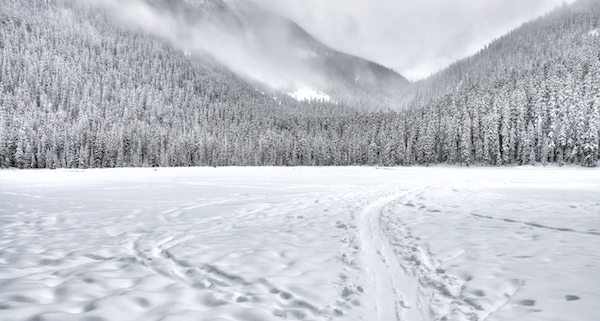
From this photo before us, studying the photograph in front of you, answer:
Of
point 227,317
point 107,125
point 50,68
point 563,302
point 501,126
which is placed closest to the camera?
point 227,317

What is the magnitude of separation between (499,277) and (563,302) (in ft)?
3.77

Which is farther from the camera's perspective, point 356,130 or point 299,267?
point 356,130

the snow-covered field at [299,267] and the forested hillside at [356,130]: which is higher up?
the forested hillside at [356,130]

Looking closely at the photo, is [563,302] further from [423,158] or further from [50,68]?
[50,68]

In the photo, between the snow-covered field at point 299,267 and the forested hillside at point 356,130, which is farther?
A: the forested hillside at point 356,130

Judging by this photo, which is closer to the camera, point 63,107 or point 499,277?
point 499,277

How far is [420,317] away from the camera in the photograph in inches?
173

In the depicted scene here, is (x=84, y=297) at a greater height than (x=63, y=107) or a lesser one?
lesser

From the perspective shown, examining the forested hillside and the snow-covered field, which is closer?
the snow-covered field

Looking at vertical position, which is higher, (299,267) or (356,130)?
(356,130)

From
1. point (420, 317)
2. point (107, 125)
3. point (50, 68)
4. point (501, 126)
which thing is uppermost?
point (50, 68)

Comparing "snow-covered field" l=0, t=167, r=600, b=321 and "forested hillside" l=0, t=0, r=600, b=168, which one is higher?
"forested hillside" l=0, t=0, r=600, b=168

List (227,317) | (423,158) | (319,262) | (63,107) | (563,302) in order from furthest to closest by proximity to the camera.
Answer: (63,107) < (423,158) < (319,262) < (563,302) < (227,317)

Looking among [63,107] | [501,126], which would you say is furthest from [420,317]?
[63,107]
